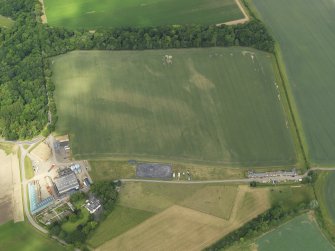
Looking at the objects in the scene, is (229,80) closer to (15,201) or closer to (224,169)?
(224,169)

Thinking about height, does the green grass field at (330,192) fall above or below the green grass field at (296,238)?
above

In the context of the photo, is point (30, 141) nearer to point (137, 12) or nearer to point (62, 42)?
point (62, 42)

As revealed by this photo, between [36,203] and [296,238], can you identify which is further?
[36,203]

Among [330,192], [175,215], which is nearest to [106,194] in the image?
[175,215]

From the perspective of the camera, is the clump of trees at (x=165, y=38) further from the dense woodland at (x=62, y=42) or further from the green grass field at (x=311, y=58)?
the green grass field at (x=311, y=58)

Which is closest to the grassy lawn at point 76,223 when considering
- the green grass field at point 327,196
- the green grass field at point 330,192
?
the green grass field at point 327,196

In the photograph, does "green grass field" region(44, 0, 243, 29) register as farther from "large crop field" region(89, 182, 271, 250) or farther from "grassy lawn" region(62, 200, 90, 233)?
"grassy lawn" region(62, 200, 90, 233)

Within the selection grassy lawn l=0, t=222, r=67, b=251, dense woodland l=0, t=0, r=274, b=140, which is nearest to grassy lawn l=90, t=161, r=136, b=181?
grassy lawn l=0, t=222, r=67, b=251
